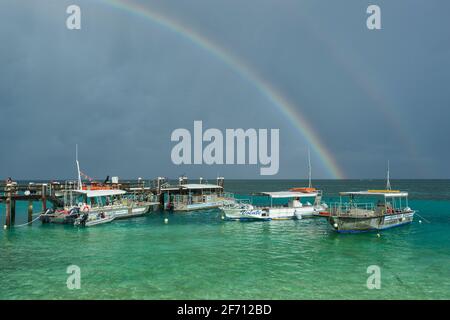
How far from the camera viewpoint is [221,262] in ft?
81.8

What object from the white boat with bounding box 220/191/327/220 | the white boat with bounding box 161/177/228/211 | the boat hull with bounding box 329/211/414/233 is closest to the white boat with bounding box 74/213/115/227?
the white boat with bounding box 220/191/327/220

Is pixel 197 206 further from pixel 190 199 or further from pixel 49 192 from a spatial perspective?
pixel 49 192

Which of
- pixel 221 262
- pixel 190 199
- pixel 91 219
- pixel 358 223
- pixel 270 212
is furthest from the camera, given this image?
pixel 190 199

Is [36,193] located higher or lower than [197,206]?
higher

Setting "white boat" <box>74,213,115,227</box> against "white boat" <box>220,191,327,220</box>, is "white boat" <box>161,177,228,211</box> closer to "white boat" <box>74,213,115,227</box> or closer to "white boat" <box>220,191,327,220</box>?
"white boat" <box>220,191,327,220</box>

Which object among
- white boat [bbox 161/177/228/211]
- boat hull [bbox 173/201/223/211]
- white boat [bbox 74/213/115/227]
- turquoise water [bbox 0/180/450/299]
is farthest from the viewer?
white boat [bbox 161/177/228/211]

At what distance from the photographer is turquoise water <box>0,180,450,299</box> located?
18.7 meters

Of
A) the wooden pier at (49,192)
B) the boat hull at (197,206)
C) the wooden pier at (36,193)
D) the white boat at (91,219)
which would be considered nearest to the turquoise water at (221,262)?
the white boat at (91,219)

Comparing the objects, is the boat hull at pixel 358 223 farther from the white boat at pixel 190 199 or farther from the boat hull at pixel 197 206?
the white boat at pixel 190 199

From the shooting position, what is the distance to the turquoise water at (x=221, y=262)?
61.4ft

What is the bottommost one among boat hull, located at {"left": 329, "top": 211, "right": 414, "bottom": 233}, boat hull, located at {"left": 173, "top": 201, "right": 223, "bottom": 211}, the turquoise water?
boat hull, located at {"left": 173, "top": 201, "right": 223, "bottom": 211}

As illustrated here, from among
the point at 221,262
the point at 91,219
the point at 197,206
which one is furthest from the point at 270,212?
the point at 221,262

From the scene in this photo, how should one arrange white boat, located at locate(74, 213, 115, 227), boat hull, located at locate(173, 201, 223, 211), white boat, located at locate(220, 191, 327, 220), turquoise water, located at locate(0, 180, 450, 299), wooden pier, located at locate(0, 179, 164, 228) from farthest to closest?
boat hull, located at locate(173, 201, 223, 211) → white boat, located at locate(220, 191, 327, 220) → white boat, located at locate(74, 213, 115, 227) → wooden pier, located at locate(0, 179, 164, 228) → turquoise water, located at locate(0, 180, 450, 299)
